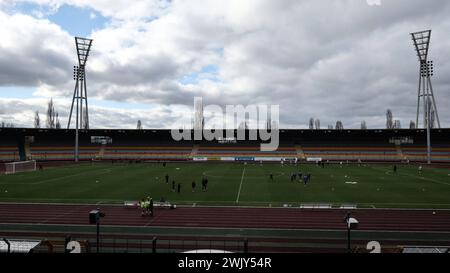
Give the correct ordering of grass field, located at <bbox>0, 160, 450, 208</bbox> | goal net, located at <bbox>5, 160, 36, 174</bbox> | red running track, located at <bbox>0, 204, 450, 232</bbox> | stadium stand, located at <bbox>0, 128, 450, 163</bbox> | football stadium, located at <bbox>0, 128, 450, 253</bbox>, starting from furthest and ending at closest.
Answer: stadium stand, located at <bbox>0, 128, 450, 163</bbox>
goal net, located at <bbox>5, 160, 36, 174</bbox>
grass field, located at <bbox>0, 160, 450, 208</bbox>
red running track, located at <bbox>0, 204, 450, 232</bbox>
football stadium, located at <bbox>0, 128, 450, 253</bbox>

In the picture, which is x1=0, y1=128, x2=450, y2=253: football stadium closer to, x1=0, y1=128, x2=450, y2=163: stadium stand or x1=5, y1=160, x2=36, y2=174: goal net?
x1=5, y1=160, x2=36, y2=174: goal net

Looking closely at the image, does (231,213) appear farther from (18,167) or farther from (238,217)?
(18,167)

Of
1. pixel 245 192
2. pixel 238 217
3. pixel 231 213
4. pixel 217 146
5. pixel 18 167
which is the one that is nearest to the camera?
pixel 238 217

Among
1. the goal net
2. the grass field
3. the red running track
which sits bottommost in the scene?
the red running track

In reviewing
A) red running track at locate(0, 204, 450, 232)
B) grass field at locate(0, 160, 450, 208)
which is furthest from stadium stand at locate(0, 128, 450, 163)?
red running track at locate(0, 204, 450, 232)

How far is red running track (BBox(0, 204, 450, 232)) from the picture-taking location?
1789 cm

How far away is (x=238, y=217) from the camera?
19.6 m

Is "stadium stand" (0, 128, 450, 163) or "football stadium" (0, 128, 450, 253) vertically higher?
"stadium stand" (0, 128, 450, 163)

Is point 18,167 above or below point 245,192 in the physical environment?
above

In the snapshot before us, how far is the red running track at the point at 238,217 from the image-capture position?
17.9m

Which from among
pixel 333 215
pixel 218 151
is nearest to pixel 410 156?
pixel 218 151

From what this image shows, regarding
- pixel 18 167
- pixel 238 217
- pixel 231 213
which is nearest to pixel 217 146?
pixel 18 167

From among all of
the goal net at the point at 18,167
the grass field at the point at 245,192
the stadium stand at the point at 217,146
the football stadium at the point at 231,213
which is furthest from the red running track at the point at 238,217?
the stadium stand at the point at 217,146
